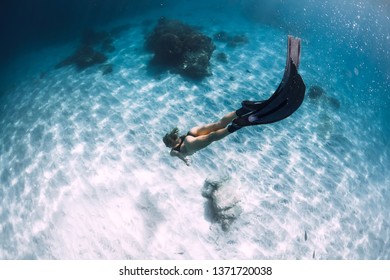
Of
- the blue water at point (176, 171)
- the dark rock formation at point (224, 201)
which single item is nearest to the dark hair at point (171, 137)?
the dark rock formation at point (224, 201)

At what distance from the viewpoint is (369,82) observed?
71.9ft

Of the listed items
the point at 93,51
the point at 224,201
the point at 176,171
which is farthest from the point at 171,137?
the point at 93,51

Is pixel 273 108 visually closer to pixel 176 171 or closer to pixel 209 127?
pixel 209 127

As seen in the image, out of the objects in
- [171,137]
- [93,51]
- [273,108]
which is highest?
[273,108]

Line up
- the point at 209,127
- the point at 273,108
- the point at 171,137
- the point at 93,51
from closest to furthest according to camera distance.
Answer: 1. the point at 273,108
2. the point at 209,127
3. the point at 171,137
4. the point at 93,51

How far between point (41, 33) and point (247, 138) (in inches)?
1461

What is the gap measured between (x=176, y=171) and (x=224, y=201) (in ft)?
6.64

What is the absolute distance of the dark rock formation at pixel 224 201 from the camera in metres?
6.42

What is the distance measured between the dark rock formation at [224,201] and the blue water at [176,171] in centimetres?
22

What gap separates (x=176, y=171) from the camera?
25.6ft

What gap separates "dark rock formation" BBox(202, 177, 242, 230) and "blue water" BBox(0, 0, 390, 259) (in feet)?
0.74

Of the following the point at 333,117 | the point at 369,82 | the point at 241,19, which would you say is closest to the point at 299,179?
the point at 333,117
